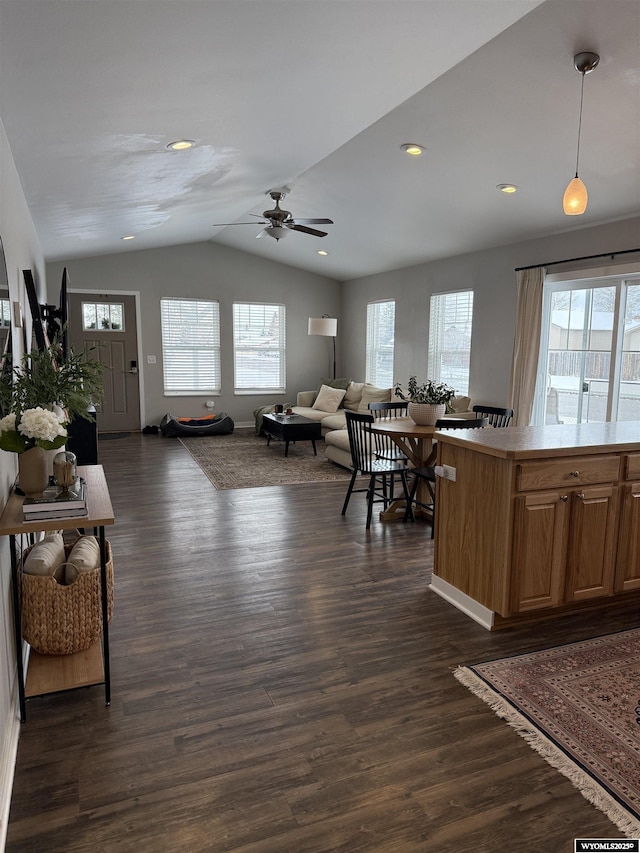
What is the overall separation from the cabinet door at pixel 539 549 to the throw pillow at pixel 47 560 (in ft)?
6.98

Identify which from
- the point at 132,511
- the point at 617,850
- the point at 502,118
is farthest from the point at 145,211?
the point at 617,850

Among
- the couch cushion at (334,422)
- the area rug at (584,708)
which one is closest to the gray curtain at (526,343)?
the couch cushion at (334,422)

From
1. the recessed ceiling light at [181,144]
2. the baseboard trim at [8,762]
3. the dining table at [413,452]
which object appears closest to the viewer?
the baseboard trim at [8,762]

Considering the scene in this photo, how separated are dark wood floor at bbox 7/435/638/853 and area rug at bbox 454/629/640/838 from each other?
70 millimetres

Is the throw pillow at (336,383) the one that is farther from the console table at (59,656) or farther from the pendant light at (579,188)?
the console table at (59,656)

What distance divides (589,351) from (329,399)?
14.6 ft

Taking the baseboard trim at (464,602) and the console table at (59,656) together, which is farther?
the baseboard trim at (464,602)

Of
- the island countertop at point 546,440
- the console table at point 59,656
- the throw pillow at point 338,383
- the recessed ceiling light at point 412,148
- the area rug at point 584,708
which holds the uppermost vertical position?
the recessed ceiling light at point 412,148

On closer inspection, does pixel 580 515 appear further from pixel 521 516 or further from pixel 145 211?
pixel 145 211

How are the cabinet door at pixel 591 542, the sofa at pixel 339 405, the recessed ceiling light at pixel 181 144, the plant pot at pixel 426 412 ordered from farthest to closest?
the sofa at pixel 339 405 < the plant pot at pixel 426 412 < the recessed ceiling light at pixel 181 144 < the cabinet door at pixel 591 542

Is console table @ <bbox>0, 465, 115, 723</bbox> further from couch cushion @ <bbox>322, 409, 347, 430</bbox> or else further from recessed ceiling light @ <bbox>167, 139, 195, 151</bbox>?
couch cushion @ <bbox>322, 409, 347, 430</bbox>

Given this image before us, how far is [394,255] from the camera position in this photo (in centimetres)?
817

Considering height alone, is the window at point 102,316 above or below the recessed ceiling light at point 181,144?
below

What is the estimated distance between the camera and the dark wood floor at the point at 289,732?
1706mm
